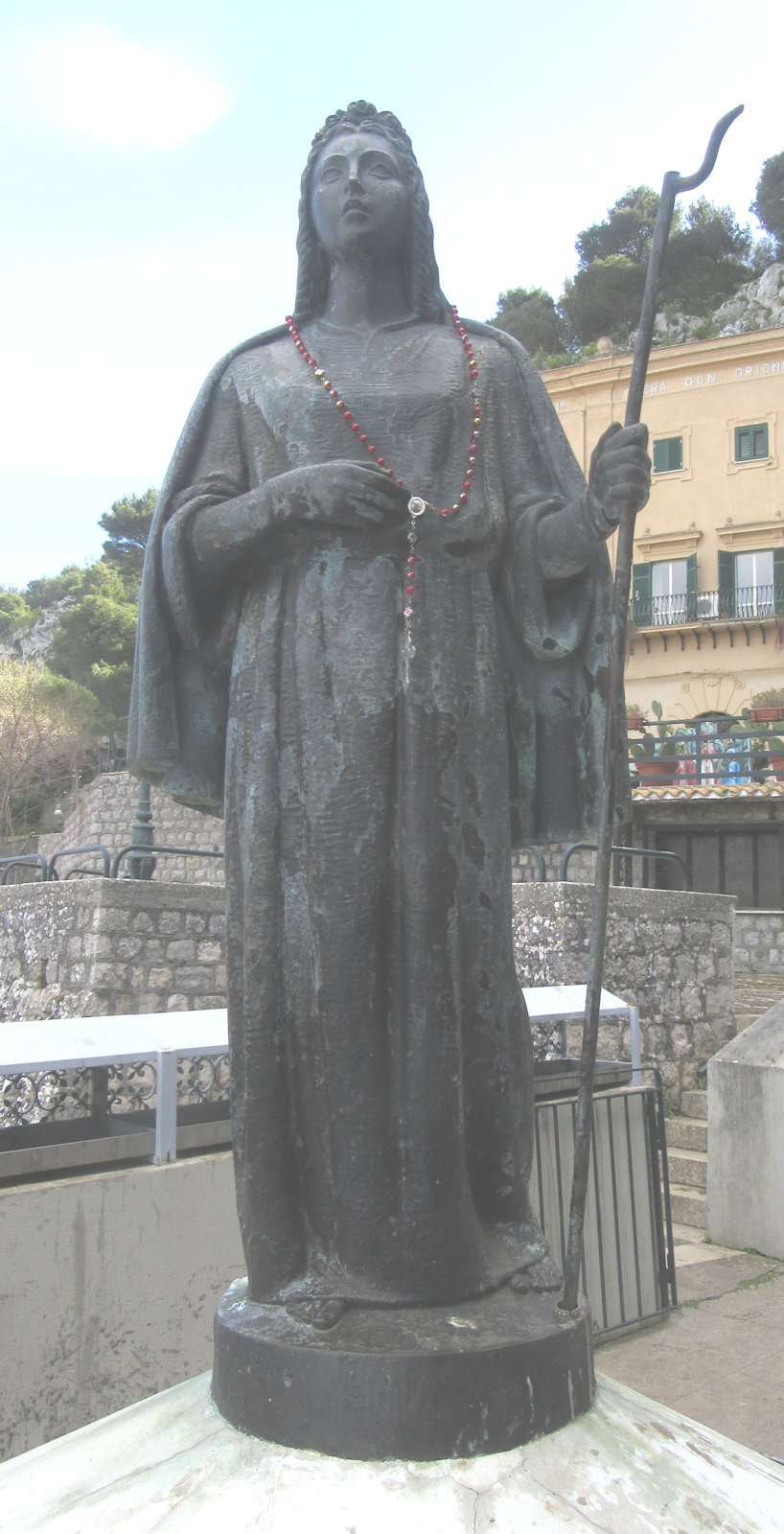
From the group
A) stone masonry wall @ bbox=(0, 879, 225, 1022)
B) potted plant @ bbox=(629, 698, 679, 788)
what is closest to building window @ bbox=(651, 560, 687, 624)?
potted plant @ bbox=(629, 698, 679, 788)

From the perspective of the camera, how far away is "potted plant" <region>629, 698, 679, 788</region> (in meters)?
17.9

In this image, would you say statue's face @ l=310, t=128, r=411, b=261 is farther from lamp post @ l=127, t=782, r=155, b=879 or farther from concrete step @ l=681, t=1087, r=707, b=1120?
lamp post @ l=127, t=782, r=155, b=879

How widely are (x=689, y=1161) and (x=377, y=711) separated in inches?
251

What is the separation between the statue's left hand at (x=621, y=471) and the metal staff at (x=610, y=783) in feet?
0.14

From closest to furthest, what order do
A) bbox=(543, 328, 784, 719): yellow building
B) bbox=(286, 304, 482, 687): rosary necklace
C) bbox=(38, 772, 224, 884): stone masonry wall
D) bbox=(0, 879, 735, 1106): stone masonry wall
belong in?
bbox=(286, 304, 482, 687): rosary necklace → bbox=(0, 879, 735, 1106): stone masonry wall → bbox=(38, 772, 224, 884): stone masonry wall → bbox=(543, 328, 784, 719): yellow building

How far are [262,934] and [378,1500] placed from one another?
0.84 metres

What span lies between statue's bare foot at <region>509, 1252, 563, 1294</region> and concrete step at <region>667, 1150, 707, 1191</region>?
5.81 m

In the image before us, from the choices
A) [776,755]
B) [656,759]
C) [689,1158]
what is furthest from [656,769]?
[689,1158]

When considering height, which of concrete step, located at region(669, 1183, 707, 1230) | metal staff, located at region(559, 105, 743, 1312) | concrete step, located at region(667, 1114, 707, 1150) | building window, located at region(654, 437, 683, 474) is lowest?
concrete step, located at region(669, 1183, 707, 1230)

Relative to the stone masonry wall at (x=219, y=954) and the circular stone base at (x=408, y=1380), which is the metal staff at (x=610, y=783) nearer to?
the circular stone base at (x=408, y=1380)

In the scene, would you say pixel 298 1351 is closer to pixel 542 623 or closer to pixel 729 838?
pixel 542 623

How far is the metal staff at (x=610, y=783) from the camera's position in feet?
5.94

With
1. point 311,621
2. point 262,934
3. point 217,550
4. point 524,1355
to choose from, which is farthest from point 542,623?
point 524,1355

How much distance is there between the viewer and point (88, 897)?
29.6 ft
